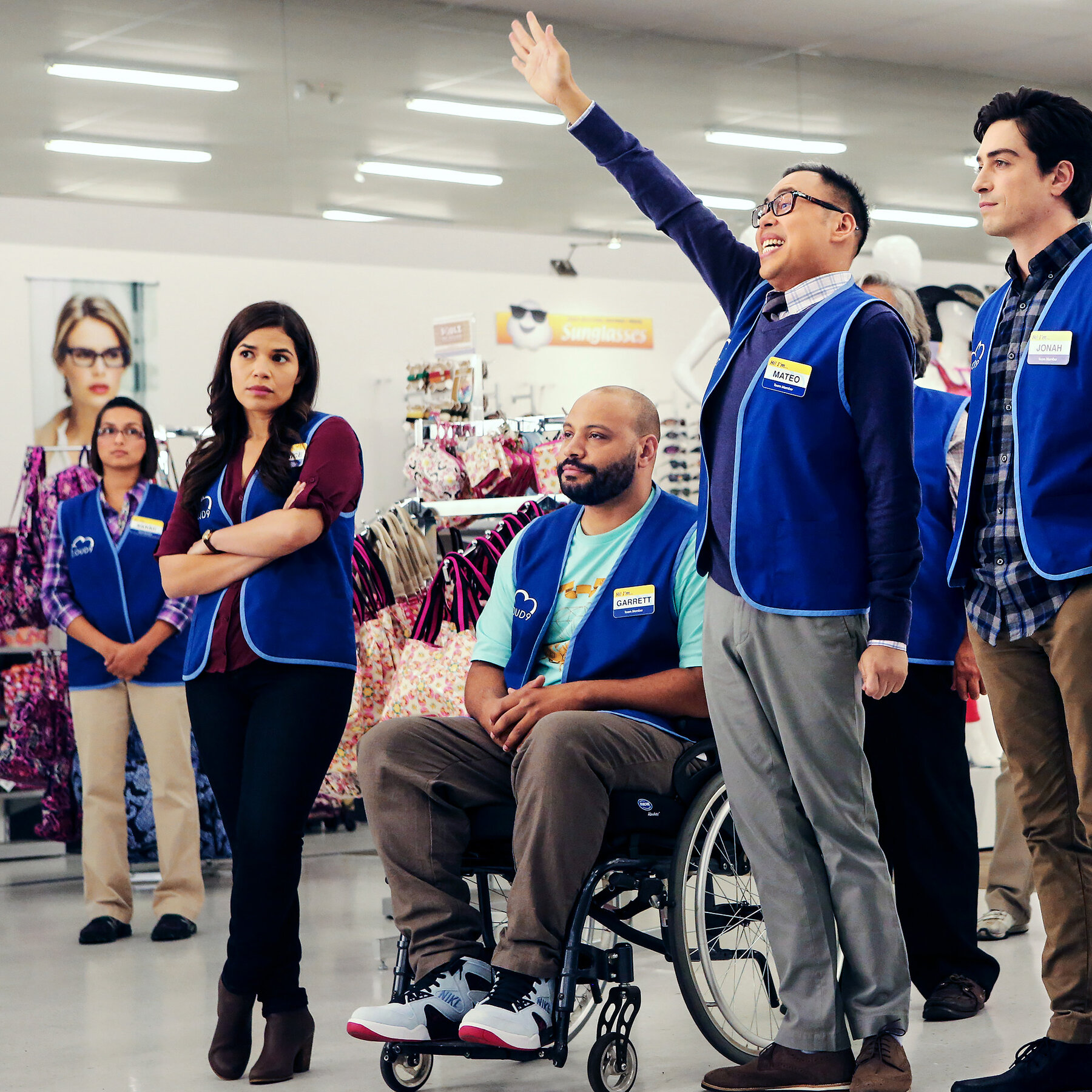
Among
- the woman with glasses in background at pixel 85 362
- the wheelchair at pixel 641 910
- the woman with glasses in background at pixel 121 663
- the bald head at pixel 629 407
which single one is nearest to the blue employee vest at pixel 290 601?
the wheelchair at pixel 641 910

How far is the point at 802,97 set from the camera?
10.8 metres

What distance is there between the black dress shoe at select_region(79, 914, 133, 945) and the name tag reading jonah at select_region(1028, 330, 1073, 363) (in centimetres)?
332

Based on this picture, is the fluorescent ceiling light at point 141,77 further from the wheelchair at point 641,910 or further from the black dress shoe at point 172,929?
the wheelchair at point 641,910

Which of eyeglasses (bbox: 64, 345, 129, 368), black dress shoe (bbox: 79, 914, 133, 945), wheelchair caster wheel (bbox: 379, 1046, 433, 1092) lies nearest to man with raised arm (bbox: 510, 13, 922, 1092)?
wheelchair caster wheel (bbox: 379, 1046, 433, 1092)

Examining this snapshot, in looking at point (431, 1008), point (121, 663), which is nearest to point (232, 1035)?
point (431, 1008)

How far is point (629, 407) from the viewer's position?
321 centimetres

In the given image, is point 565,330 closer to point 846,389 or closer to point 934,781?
point 934,781

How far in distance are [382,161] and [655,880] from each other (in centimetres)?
726

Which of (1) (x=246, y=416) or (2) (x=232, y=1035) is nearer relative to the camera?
(2) (x=232, y=1035)

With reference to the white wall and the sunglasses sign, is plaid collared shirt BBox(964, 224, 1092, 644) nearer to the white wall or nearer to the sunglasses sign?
the white wall

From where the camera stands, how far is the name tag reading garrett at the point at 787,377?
2549mm

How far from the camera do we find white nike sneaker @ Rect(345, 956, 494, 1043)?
8.66ft

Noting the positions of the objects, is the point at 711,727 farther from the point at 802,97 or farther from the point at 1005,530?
the point at 802,97

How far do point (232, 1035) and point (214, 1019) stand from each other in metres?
0.65
